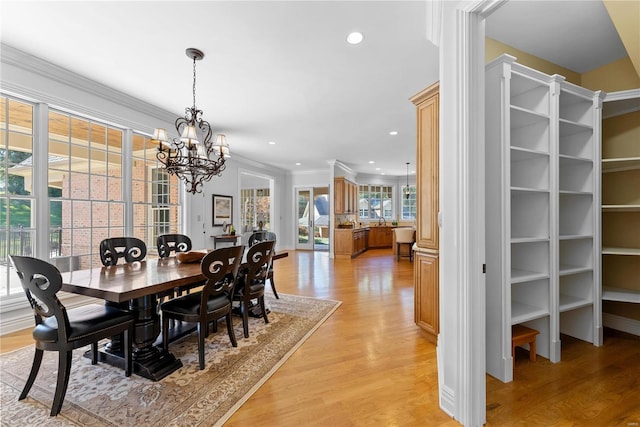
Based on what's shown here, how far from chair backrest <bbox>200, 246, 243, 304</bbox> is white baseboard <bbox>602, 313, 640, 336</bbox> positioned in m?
3.90

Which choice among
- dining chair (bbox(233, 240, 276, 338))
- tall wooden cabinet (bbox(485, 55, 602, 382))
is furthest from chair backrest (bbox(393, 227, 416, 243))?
dining chair (bbox(233, 240, 276, 338))

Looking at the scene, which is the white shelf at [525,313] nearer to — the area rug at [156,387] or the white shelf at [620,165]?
the white shelf at [620,165]

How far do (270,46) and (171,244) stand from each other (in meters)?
2.81

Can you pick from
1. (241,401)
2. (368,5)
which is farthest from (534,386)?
(368,5)

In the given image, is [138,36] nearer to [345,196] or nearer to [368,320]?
[368,320]

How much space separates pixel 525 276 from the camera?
7.19ft

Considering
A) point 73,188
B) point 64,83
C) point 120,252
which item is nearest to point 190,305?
point 120,252

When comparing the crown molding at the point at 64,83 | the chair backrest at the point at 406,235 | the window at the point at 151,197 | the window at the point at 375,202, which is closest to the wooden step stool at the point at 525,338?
the chair backrest at the point at 406,235

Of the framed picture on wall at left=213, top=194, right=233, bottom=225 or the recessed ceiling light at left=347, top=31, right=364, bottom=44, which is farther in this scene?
the framed picture on wall at left=213, top=194, right=233, bottom=225

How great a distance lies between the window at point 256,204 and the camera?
9.38m

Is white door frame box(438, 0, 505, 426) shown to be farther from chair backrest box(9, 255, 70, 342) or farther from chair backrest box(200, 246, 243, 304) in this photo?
chair backrest box(9, 255, 70, 342)

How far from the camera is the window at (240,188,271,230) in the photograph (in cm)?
938

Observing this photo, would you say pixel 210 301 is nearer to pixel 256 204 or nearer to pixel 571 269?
pixel 571 269

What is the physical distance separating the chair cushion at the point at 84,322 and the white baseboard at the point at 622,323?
15.1 ft
